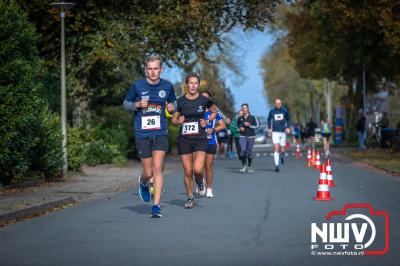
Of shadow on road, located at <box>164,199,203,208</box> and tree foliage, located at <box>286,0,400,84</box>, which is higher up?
tree foliage, located at <box>286,0,400,84</box>

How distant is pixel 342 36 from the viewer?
45344 millimetres

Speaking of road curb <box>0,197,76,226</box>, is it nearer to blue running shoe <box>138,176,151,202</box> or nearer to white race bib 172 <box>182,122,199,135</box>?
blue running shoe <box>138,176,151,202</box>

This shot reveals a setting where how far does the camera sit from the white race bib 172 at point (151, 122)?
12.4 m

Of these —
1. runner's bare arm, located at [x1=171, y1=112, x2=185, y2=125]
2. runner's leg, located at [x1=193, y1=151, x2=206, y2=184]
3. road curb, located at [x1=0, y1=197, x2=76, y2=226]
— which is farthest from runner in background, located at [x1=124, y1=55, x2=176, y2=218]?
road curb, located at [x1=0, y1=197, x2=76, y2=226]

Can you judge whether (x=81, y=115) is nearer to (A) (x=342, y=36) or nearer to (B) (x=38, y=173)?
(B) (x=38, y=173)

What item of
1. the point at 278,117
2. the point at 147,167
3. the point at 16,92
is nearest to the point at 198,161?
the point at 147,167

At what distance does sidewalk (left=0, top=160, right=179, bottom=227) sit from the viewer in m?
13.7

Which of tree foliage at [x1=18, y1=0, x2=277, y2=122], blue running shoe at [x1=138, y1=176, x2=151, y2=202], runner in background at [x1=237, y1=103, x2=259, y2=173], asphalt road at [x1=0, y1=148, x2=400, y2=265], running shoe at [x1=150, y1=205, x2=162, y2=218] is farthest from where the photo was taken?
tree foliage at [x1=18, y1=0, x2=277, y2=122]

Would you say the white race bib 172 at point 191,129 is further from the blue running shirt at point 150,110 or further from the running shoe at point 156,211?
the running shoe at point 156,211

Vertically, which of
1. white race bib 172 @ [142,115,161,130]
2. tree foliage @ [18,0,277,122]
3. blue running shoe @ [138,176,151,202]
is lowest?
blue running shoe @ [138,176,151,202]

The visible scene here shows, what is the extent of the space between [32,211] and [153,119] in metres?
2.72

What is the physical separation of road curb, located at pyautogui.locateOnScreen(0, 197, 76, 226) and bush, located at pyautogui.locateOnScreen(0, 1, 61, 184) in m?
1.86

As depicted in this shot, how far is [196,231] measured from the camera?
11.0 metres

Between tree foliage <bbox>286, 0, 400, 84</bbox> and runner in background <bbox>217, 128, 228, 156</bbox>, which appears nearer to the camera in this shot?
tree foliage <bbox>286, 0, 400, 84</bbox>
